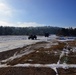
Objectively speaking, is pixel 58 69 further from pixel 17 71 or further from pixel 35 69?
pixel 17 71

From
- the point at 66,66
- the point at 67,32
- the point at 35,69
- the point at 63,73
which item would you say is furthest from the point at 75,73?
the point at 67,32

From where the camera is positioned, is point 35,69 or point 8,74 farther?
point 35,69

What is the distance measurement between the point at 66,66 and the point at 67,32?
73.4m

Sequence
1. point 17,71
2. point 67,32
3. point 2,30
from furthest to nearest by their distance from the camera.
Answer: point 2,30 → point 67,32 → point 17,71

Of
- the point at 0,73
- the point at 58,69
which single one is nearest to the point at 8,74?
the point at 0,73

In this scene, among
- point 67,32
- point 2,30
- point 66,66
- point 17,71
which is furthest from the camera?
point 2,30

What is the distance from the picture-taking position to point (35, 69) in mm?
8531

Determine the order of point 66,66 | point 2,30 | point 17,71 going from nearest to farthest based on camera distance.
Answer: point 17,71 → point 66,66 → point 2,30

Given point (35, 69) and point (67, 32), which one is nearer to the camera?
point (35, 69)

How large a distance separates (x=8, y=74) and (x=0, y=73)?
0.50 meters

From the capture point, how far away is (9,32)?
103750 mm

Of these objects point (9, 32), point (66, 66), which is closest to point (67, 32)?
point (9, 32)

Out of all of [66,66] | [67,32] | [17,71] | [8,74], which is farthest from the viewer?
[67,32]

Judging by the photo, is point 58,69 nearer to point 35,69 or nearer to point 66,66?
point 66,66
